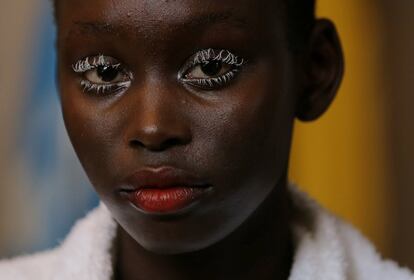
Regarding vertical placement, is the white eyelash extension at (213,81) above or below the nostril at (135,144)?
above

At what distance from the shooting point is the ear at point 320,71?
75 cm

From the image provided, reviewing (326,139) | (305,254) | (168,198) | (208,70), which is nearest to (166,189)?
(168,198)

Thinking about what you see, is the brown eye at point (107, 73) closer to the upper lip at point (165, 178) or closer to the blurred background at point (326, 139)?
the upper lip at point (165, 178)

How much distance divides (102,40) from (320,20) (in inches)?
9.8

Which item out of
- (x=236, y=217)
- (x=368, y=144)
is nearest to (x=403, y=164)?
(x=368, y=144)

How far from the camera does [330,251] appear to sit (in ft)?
2.47

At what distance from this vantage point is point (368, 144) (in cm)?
109

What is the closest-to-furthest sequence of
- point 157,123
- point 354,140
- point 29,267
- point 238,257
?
point 157,123, point 238,257, point 29,267, point 354,140

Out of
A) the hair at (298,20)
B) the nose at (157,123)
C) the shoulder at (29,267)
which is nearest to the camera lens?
the nose at (157,123)

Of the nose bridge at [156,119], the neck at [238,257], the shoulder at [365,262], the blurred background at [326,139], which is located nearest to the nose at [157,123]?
the nose bridge at [156,119]

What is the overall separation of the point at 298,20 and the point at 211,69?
0.14 m

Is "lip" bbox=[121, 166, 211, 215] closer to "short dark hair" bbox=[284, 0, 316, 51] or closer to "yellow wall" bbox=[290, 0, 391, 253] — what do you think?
"short dark hair" bbox=[284, 0, 316, 51]

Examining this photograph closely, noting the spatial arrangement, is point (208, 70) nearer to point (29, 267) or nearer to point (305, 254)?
point (305, 254)

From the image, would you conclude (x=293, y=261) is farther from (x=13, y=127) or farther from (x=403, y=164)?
(x=13, y=127)
